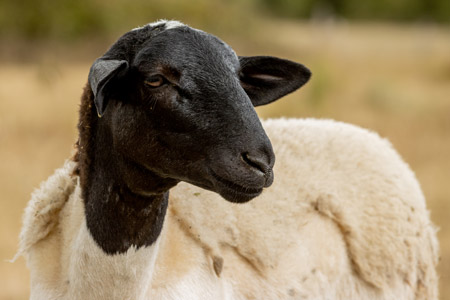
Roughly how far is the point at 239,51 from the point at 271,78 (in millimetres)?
22346

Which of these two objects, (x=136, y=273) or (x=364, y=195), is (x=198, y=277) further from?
(x=364, y=195)

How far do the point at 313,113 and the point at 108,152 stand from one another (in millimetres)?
12172

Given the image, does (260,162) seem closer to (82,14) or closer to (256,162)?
(256,162)

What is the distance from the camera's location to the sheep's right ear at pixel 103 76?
10.1 ft

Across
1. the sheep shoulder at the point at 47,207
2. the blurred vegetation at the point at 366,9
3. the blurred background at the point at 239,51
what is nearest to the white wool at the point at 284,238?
the sheep shoulder at the point at 47,207

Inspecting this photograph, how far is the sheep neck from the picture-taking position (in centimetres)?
345

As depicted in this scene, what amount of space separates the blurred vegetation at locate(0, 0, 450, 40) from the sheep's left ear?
10.1 feet

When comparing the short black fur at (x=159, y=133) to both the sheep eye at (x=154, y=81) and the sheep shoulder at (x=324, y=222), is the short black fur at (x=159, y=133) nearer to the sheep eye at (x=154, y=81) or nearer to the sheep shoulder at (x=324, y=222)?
the sheep eye at (x=154, y=81)

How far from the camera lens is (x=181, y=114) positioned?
3172 millimetres

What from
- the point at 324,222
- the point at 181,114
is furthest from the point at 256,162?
the point at 324,222

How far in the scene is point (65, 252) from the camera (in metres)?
3.73

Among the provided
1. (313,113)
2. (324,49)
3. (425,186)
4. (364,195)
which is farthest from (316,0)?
(364,195)

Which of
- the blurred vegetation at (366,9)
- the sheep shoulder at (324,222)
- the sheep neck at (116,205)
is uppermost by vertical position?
the sheep neck at (116,205)

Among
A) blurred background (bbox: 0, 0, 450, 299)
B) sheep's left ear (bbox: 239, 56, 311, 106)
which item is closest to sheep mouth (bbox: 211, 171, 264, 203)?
sheep's left ear (bbox: 239, 56, 311, 106)
